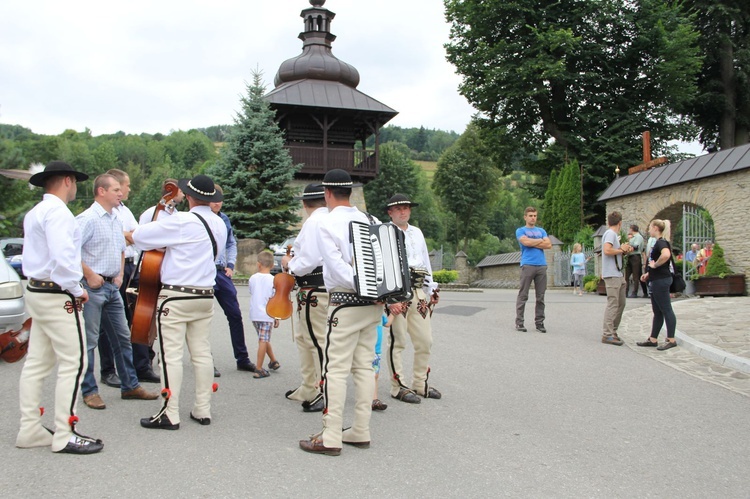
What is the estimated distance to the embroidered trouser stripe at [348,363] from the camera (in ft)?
14.1

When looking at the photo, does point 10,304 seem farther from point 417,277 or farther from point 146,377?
point 417,277

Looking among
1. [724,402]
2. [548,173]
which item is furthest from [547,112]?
[724,402]

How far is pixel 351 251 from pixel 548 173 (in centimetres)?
3213

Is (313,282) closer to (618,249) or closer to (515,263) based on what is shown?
(618,249)

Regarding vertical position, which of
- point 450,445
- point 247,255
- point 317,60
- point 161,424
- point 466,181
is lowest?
point 450,445

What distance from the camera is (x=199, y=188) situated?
16.9 ft

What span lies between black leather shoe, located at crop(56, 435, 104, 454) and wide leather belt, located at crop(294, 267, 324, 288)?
1.84m

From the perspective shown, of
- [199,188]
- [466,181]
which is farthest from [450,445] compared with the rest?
[466,181]

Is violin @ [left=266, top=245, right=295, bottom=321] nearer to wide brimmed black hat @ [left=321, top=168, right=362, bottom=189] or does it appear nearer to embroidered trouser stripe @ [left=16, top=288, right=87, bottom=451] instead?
wide brimmed black hat @ [left=321, top=168, right=362, bottom=189]

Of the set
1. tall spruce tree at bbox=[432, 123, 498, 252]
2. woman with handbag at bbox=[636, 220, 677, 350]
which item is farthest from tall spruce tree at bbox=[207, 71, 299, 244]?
tall spruce tree at bbox=[432, 123, 498, 252]

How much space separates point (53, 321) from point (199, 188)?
148 centimetres

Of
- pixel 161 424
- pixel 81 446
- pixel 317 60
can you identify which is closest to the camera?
pixel 81 446

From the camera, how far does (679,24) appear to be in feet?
101

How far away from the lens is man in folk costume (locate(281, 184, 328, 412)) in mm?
4816
